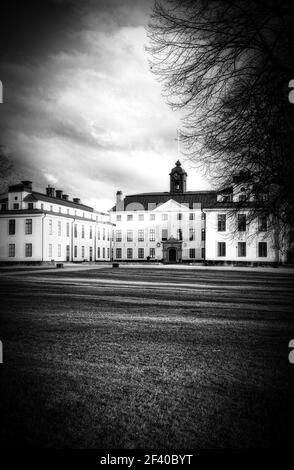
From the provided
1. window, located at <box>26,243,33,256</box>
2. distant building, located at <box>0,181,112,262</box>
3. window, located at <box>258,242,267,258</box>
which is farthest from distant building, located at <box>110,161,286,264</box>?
window, located at <box>26,243,33,256</box>

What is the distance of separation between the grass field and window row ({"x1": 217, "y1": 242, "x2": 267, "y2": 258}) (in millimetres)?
38156

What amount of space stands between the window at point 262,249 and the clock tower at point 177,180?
25.9 m

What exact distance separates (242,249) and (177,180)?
26.4m

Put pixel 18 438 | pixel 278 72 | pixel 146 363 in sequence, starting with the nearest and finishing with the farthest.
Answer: pixel 18 438 → pixel 146 363 → pixel 278 72

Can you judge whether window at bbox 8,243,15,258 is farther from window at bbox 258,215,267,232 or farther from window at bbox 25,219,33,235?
window at bbox 258,215,267,232

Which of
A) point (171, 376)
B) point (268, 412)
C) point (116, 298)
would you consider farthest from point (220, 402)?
point (116, 298)

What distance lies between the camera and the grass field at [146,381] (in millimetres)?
3160

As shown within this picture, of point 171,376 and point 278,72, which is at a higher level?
point 278,72

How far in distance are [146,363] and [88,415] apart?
5.56 ft

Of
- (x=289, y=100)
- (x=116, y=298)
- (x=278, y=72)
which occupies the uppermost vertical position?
(x=278, y=72)

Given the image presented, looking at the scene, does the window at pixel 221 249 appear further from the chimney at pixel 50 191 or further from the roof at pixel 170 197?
the chimney at pixel 50 191

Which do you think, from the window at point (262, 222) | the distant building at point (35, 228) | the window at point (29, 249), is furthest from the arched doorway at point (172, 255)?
the window at point (262, 222)
